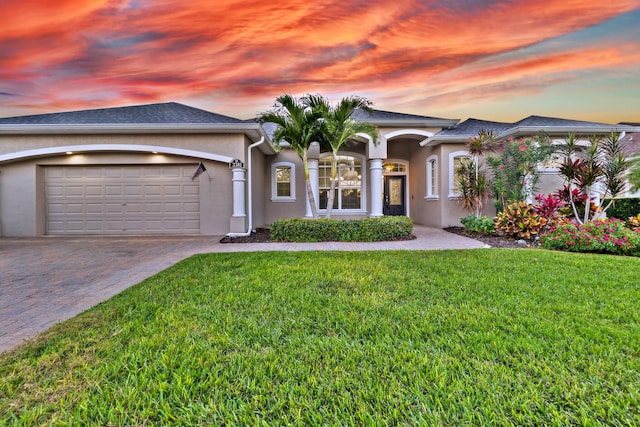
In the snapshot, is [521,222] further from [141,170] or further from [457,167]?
[141,170]

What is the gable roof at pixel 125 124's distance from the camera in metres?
8.76

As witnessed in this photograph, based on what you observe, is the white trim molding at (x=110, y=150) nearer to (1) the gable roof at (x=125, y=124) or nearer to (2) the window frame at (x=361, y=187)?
(1) the gable roof at (x=125, y=124)

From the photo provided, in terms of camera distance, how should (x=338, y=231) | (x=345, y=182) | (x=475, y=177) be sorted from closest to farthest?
(x=338, y=231), (x=475, y=177), (x=345, y=182)

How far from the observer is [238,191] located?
9117mm

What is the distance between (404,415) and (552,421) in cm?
73

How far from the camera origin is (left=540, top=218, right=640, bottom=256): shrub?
19.3 feet

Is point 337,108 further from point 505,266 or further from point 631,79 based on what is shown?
point 631,79

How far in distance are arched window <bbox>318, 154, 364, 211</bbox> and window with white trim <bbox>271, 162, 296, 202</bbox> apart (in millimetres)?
1278

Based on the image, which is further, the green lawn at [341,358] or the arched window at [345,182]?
the arched window at [345,182]

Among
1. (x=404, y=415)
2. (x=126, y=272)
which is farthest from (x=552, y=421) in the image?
(x=126, y=272)

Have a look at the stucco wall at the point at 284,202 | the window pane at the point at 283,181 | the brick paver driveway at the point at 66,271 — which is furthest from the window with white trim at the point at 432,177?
the brick paver driveway at the point at 66,271

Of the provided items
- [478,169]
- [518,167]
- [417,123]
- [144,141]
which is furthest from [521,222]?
[144,141]

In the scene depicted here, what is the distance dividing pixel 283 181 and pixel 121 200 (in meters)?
5.88

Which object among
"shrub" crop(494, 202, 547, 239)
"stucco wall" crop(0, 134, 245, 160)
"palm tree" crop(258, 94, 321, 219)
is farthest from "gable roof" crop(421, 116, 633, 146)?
"stucco wall" crop(0, 134, 245, 160)
